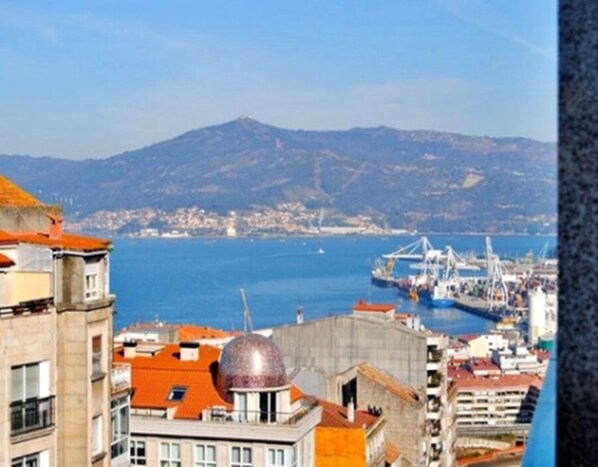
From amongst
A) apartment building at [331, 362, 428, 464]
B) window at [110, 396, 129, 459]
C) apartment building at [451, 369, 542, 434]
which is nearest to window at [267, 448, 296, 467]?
window at [110, 396, 129, 459]

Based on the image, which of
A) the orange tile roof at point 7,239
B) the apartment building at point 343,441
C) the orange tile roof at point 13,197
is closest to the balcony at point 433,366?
the apartment building at point 343,441

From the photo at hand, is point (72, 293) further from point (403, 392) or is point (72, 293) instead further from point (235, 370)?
point (403, 392)

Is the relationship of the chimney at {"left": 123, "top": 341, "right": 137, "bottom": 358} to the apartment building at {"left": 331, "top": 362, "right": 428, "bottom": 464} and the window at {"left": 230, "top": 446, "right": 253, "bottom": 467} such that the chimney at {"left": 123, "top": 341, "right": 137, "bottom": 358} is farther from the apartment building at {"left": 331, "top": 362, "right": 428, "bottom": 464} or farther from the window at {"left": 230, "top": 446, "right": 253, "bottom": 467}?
the apartment building at {"left": 331, "top": 362, "right": 428, "bottom": 464}

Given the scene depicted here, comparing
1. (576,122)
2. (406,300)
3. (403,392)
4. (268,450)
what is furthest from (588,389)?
(406,300)

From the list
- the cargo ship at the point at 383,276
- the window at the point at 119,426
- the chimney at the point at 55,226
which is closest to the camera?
the chimney at the point at 55,226

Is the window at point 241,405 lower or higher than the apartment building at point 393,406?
higher

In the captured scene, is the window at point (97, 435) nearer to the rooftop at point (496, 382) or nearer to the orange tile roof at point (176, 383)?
the orange tile roof at point (176, 383)

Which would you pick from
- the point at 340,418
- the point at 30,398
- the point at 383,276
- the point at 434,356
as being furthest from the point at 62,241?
the point at 383,276
